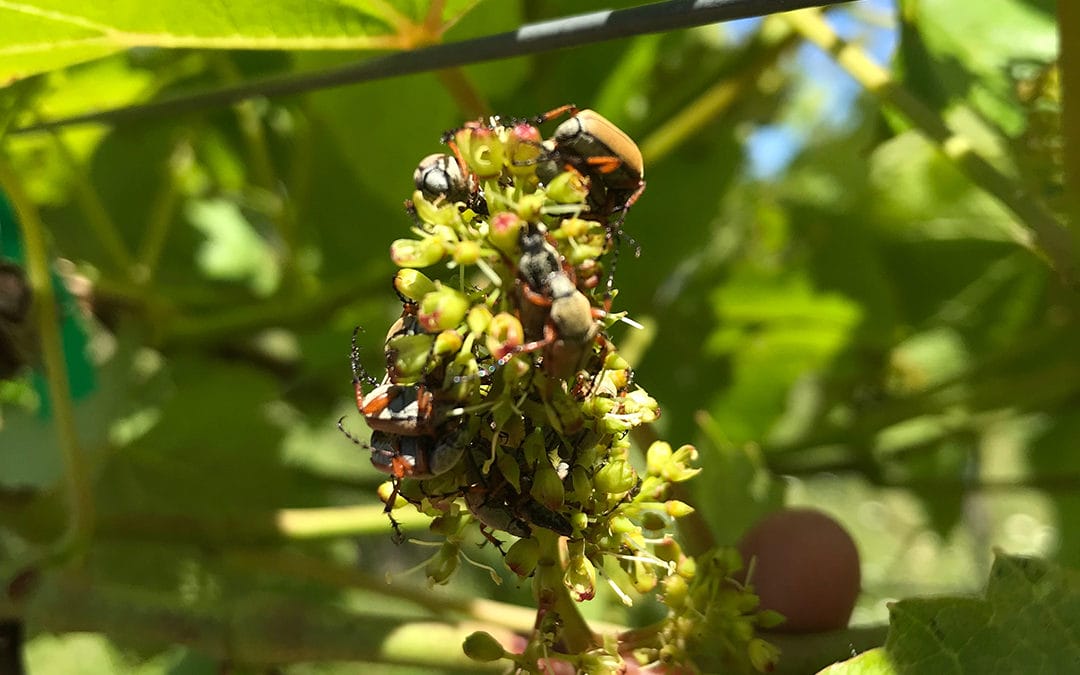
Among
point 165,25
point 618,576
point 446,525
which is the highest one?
point 165,25

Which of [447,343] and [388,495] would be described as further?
[388,495]

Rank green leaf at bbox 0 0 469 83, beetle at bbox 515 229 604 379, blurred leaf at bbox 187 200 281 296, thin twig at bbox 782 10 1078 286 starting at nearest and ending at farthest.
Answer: beetle at bbox 515 229 604 379 < green leaf at bbox 0 0 469 83 < thin twig at bbox 782 10 1078 286 < blurred leaf at bbox 187 200 281 296

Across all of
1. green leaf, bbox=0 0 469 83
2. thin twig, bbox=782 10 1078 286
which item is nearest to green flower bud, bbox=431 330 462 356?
green leaf, bbox=0 0 469 83

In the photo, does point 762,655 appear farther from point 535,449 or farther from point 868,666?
point 535,449

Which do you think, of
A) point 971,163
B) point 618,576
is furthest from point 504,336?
point 971,163

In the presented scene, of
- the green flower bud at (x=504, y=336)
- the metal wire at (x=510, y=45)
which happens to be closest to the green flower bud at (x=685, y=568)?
the green flower bud at (x=504, y=336)

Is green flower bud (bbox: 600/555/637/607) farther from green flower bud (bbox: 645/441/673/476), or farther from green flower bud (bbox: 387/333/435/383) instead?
green flower bud (bbox: 387/333/435/383)

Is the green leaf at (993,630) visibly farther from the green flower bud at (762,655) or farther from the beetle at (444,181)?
the beetle at (444,181)
